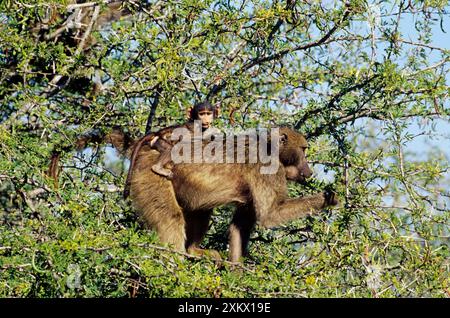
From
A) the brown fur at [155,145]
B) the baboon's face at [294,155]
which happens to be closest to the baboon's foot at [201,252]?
the brown fur at [155,145]

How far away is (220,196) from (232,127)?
79cm

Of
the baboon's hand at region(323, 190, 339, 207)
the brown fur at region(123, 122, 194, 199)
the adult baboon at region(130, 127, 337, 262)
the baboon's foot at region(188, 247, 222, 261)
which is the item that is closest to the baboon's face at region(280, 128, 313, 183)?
the adult baboon at region(130, 127, 337, 262)

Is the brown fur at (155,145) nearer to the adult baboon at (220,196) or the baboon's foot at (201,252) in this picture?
the adult baboon at (220,196)

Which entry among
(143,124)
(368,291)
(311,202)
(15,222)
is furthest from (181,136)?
(368,291)

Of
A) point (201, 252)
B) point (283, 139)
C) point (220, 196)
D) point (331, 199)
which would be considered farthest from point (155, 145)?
point (331, 199)

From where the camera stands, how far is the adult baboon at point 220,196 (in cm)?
738

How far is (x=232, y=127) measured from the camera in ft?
26.4

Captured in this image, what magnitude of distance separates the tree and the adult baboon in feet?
0.61

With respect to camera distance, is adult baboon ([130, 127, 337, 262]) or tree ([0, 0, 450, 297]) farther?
adult baboon ([130, 127, 337, 262])

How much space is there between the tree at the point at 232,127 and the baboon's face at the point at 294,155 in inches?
4.5

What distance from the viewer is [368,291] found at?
5.61 meters

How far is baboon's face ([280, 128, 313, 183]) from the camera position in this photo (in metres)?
7.75

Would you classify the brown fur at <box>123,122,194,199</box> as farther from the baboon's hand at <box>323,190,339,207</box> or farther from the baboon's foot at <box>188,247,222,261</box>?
the baboon's hand at <box>323,190,339,207</box>

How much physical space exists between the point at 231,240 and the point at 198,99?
1.48 metres
